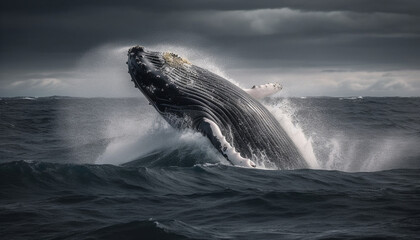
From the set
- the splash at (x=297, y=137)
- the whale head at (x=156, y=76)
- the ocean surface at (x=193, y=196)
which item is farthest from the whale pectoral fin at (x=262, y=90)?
the whale head at (x=156, y=76)

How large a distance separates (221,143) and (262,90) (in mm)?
3167

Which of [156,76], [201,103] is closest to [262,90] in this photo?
[201,103]

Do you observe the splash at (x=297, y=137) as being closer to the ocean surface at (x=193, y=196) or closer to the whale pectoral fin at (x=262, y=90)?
the ocean surface at (x=193, y=196)

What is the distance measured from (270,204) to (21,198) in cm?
376

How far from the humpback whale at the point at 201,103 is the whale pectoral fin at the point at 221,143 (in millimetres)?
109

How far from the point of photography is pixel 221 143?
9.57m

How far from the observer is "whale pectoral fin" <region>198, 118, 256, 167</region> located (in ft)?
30.8

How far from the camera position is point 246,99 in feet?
36.4

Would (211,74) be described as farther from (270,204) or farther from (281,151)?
(270,204)

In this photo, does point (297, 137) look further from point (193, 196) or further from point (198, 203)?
point (198, 203)

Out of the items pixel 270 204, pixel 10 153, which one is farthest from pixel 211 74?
pixel 10 153

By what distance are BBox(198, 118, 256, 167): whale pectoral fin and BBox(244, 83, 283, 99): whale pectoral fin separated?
2.44 meters

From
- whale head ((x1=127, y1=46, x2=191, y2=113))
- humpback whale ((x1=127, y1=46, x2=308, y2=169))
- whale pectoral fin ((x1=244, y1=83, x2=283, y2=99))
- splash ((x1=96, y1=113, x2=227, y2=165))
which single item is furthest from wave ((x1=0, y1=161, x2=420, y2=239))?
whale pectoral fin ((x1=244, y1=83, x2=283, y2=99))

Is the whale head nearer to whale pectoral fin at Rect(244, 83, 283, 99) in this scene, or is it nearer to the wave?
the wave
